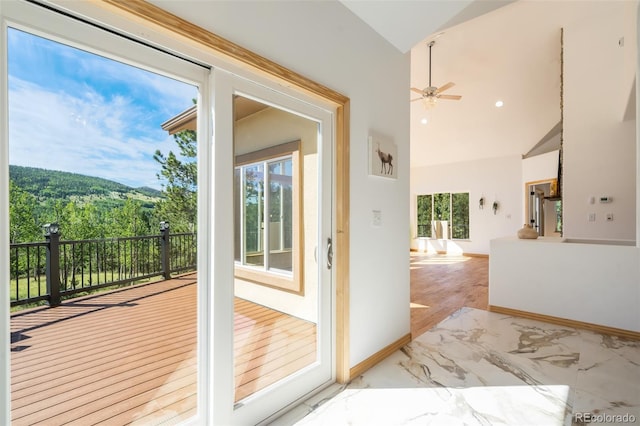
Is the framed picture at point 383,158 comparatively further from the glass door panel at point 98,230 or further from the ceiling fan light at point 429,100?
the ceiling fan light at point 429,100

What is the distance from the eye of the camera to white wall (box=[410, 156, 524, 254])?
8.70 m

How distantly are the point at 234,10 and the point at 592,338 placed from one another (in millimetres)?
4156

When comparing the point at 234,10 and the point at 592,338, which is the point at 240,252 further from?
the point at 592,338

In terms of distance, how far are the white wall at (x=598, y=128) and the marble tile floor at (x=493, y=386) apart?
236 cm

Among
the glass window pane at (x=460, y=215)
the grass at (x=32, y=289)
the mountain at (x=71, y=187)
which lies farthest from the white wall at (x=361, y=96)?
the glass window pane at (x=460, y=215)

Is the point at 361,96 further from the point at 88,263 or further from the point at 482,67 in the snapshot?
the point at 482,67

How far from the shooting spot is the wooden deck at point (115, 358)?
1.17m

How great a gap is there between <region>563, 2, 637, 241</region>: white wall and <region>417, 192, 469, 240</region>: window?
15.8 feet

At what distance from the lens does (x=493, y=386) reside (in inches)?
86.1

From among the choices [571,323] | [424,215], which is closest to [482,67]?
[571,323]

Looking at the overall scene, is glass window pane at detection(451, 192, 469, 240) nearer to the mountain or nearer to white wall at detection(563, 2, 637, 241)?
white wall at detection(563, 2, 637, 241)

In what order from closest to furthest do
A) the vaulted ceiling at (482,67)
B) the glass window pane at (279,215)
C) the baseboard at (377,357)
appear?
the glass window pane at (279,215) → the baseboard at (377,357) → the vaulted ceiling at (482,67)

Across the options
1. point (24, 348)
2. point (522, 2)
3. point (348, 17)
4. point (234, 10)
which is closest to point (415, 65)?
point (522, 2)

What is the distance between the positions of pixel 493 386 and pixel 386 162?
184 centimetres
